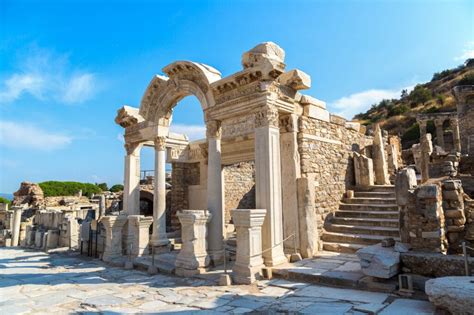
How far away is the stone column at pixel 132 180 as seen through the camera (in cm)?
1070

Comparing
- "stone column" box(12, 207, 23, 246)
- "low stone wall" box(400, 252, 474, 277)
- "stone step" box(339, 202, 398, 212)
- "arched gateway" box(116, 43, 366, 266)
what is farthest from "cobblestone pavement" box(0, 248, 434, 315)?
"stone column" box(12, 207, 23, 246)

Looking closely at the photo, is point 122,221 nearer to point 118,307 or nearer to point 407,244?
point 118,307

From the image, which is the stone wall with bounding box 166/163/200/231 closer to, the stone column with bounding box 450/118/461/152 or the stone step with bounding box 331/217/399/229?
the stone step with bounding box 331/217/399/229

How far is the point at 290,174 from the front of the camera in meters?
7.90

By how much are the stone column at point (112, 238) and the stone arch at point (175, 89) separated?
11.8 feet

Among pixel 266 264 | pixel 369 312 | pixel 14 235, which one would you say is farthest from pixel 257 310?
pixel 14 235

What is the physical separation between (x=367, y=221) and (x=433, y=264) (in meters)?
3.91

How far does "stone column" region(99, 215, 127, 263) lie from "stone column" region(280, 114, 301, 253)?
5619 mm

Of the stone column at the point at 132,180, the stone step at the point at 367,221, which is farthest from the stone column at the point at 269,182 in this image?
the stone column at the point at 132,180

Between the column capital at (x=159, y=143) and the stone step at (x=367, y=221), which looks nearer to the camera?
the stone step at (x=367, y=221)

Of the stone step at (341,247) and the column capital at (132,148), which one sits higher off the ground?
the column capital at (132,148)

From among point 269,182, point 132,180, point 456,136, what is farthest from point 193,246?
point 456,136

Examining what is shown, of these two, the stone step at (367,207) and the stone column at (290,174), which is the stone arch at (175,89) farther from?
the stone step at (367,207)

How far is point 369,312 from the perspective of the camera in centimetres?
425
